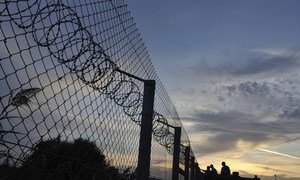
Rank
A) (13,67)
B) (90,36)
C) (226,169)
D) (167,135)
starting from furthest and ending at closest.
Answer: (226,169) → (167,135) → (90,36) → (13,67)

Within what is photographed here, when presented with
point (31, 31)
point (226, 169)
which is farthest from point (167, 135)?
point (226, 169)

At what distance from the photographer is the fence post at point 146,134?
5.48m

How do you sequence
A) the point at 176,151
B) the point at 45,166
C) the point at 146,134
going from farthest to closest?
the point at 176,151, the point at 146,134, the point at 45,166

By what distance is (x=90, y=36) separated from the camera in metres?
4.08

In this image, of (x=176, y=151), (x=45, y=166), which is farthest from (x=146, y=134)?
(x=176, y=151)

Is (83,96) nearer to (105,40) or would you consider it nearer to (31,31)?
(105,40)

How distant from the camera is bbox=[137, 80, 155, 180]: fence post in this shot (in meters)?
5.48

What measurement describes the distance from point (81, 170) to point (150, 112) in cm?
158

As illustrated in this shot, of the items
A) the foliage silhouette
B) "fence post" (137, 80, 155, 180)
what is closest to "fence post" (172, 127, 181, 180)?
"fence post" (137, 80, 155, 180)

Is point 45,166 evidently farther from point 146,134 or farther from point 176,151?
point 176,151

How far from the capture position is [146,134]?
5.57m

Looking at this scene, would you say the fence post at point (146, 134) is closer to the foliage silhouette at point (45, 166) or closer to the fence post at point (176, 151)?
the foliage silhouette at point (45, 166)

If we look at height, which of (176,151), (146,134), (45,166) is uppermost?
(176,151)

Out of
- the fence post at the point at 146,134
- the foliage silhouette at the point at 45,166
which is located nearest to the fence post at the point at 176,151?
the fence post at the point at 146,134
